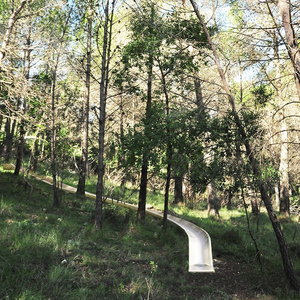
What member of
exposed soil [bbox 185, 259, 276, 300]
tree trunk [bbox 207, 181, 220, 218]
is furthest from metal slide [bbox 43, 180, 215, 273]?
tree trunk [bbox 207, 181, 220, 218]

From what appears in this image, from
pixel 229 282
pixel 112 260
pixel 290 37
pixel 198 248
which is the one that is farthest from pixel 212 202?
pixel 290 37

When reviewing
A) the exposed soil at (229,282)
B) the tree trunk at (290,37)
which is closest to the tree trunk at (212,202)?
the exposed soil at (229,282)

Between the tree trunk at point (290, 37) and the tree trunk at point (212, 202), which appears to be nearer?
the tree trunk at point (290, 37)

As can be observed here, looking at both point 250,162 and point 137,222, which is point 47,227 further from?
point 250,162

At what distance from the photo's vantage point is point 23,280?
5156mm

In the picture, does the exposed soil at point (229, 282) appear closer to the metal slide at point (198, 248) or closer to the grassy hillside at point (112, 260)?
the grassy hillside at point (112, 260)

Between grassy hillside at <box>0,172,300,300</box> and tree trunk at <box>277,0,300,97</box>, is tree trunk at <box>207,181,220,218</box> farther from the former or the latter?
tree trunk at <box>277,0,300,97</box>

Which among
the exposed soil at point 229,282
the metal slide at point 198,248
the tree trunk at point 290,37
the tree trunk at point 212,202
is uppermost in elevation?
the tree trunk at point 290,37

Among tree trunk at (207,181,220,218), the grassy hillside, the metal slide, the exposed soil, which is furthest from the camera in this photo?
tree trunk at (207,181,220,218)

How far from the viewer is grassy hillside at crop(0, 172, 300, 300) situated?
5.55 m

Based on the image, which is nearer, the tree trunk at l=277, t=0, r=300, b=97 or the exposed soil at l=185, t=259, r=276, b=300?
the tree trunk at l=277, t=0, r=300, b=97

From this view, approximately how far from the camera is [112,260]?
7.23 m

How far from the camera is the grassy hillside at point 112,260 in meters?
5.55

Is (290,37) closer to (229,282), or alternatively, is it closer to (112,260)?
(229,282)
